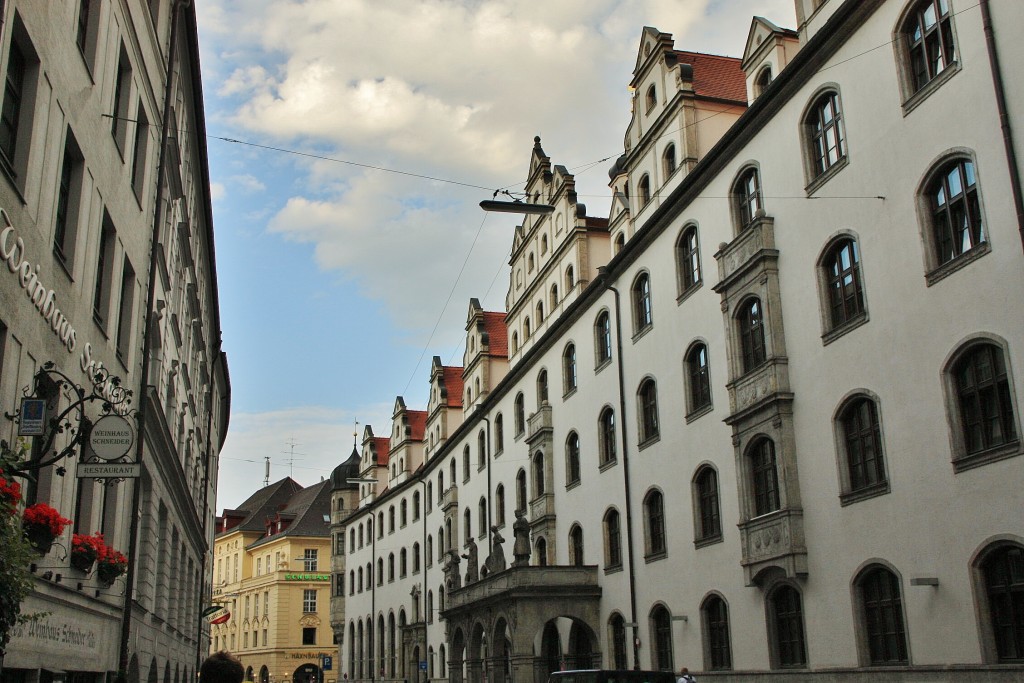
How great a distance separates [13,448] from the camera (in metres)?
11.9

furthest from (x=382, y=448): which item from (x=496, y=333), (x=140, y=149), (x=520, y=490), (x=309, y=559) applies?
(x=140, y=149)

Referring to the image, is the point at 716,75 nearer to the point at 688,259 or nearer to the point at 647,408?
the point at 688,259

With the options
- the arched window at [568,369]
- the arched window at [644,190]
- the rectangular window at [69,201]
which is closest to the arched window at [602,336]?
the arched window at [568,369]

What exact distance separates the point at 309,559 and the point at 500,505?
5267 cm

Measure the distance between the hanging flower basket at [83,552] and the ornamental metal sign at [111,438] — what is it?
3023 millimetres

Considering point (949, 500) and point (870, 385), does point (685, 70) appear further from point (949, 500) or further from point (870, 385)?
point (949, 500)

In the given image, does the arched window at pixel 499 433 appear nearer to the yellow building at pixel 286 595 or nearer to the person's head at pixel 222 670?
the person's head at pixel 222 670

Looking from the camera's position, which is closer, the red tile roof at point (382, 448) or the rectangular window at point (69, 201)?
the rectangular window at point (69, 201)

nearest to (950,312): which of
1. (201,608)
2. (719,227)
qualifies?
(719,227)

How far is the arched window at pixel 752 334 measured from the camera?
80.9 ft

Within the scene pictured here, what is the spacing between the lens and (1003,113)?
1695cm

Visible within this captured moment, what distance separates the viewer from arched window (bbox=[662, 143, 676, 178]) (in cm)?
3054

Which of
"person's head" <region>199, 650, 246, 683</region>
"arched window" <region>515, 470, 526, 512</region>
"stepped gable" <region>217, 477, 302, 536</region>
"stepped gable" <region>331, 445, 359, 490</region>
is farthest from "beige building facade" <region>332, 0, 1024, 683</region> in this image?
"stepped gable" <region>217, 477, 302, 536</region>

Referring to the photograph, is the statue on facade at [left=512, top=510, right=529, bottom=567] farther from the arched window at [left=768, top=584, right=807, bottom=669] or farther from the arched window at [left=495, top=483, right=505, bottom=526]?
the arched window at [left=768, top=584, right=807, bottom=669]
